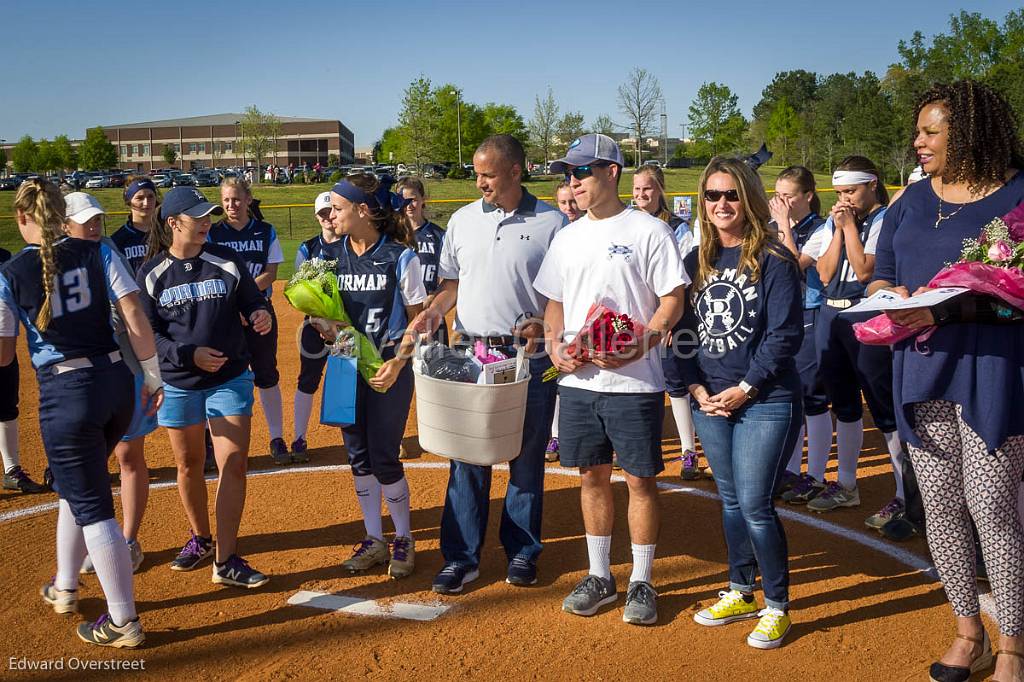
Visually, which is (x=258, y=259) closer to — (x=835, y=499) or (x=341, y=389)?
(x=341, y=389)

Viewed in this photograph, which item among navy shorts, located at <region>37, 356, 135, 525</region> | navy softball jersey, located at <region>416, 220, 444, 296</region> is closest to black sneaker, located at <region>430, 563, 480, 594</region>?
navy shorts, located at <region>37, 356, 135, 525</region>

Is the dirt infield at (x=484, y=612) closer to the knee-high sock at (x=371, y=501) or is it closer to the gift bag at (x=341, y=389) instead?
the knee-high sock at (x=371, y=501)

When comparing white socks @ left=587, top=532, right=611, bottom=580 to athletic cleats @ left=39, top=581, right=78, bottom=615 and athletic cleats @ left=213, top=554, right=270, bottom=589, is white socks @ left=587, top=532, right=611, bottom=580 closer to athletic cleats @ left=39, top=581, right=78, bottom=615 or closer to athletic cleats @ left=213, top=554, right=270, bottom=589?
athletic cleats @ left=213, top=554, right=270, bottom=589

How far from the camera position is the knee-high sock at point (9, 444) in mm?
6918

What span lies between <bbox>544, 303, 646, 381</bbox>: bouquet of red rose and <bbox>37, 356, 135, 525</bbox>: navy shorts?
2389 millimetres

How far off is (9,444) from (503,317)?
15.5ft

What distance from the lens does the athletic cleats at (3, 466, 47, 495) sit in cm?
685

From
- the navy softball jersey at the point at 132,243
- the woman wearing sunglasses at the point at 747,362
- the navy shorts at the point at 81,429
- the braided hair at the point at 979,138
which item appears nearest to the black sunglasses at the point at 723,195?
the woman wearing sunglasses at the point at 747,362

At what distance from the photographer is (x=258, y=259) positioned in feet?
25.4

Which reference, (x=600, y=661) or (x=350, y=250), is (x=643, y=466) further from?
(x=350, y=250)

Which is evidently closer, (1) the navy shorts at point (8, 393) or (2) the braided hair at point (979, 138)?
(2) the braided hair at point (979, 138)

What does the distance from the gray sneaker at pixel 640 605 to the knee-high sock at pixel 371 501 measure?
1.73 metres

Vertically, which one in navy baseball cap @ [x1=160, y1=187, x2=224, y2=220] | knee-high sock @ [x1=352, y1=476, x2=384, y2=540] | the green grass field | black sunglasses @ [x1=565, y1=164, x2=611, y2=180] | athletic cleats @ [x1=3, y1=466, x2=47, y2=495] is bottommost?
athletic cleats @ [x1=3, y1=466, x2=47, y2=495]

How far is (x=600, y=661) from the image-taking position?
4102mm
